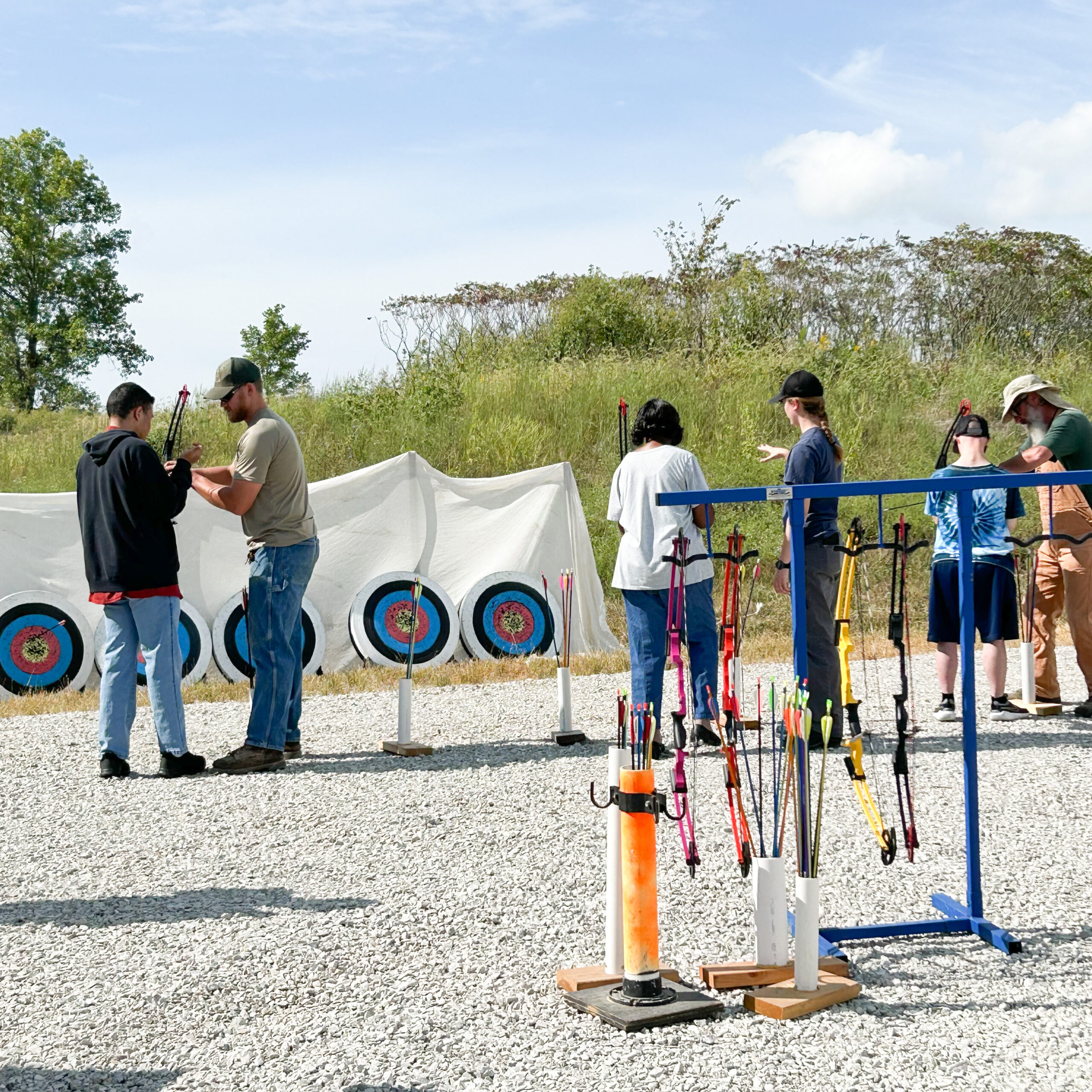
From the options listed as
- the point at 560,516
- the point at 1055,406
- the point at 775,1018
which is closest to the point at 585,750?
the point at 1055,406

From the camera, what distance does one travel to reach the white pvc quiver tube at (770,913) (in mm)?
3928

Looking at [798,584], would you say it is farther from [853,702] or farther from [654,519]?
[654,519]

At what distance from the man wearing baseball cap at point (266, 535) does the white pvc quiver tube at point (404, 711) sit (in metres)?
0.74

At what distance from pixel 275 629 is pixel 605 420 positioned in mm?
12774

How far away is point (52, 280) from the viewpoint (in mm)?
37156

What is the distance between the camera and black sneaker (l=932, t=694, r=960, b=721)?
8.21 metres

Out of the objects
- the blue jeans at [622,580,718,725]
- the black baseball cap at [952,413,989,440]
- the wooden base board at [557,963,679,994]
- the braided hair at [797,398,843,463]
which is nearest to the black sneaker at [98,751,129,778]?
the blue jeans at [622,580,718,725]

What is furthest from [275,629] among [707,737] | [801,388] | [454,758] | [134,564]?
[801,388]

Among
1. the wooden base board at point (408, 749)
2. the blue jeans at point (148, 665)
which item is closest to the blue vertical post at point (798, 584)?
the blue jeans at point (148, 665)

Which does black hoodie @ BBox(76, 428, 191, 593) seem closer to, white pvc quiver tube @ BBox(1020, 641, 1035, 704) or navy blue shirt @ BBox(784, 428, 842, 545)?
navy blue shirt @ BBox(784, 428, 842, 545)

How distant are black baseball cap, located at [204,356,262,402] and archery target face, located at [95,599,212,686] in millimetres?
4369

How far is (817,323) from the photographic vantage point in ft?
79.8

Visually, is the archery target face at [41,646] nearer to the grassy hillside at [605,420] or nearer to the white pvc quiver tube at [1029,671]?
the grassy hillside at [605,420]

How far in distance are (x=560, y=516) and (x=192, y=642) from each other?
3.83 meters
